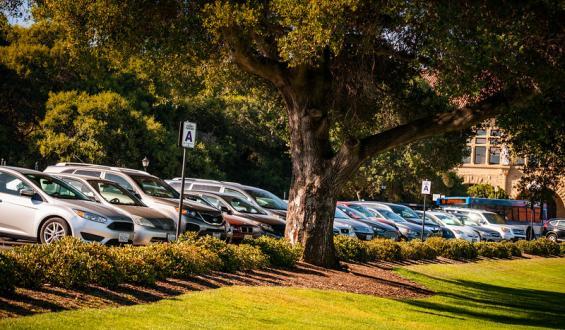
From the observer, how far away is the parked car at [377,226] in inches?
1124

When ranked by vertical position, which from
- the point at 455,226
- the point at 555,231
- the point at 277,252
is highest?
the point at 555,231

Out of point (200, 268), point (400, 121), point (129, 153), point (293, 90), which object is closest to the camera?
point (200, 268)

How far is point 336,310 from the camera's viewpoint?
12.0 meters

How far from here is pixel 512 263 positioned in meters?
30.0

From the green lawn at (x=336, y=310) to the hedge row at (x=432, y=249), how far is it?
4.22 feet

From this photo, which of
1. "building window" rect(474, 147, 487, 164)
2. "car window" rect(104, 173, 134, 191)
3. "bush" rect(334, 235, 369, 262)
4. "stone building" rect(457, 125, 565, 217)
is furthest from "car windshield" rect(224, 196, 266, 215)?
"building window" rect(474, 147, 487, 164)

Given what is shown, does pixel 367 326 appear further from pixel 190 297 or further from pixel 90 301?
→ pixel 90 301

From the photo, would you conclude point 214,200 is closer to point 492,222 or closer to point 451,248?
point 451,248

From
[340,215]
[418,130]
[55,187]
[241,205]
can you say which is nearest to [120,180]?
[55,187]

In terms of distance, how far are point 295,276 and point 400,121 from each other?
7549 mm

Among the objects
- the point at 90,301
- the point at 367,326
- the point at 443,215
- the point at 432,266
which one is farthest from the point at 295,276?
the point at 443,215

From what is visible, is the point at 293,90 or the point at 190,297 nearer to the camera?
the point at 190,297

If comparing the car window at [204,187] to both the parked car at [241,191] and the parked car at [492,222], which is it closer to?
the parked car at [241,191]

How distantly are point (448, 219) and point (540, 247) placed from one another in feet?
14.6
